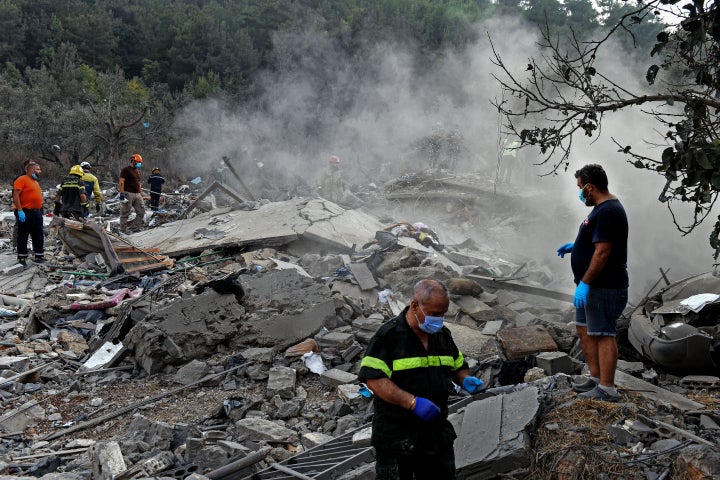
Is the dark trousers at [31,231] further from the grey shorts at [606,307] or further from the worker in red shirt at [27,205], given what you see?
the grey shorts at [606,307]

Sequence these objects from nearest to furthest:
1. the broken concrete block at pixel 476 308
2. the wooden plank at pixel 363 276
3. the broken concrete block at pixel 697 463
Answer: the broken concrete block at pixel 697 463 < the broken concrete block at pixel 476 308 < the wooden plank at pixel 363 276

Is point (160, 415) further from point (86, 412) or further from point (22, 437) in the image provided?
point (22, 437)

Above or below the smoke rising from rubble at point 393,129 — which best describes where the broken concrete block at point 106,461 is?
below

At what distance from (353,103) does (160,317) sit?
21.0 metres

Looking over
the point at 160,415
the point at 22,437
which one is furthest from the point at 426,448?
the point at 22,437

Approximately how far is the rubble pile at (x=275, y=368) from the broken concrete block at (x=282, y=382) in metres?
0.01

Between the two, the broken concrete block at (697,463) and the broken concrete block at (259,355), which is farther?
the broken concrete block at (259,355)

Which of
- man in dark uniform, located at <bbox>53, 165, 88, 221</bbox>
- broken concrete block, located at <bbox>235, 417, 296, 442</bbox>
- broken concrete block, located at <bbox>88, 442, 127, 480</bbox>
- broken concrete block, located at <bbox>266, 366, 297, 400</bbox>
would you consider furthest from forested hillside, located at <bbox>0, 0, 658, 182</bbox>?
broken concrete block, located at <bbox>88, 442, 127, 480</bbox>

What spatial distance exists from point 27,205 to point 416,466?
326 inches

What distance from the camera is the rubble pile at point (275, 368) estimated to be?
3.68 m

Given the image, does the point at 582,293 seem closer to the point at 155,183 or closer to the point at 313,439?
the point at 313,439

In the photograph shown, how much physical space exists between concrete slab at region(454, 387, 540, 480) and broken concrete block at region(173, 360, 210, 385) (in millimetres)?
2781

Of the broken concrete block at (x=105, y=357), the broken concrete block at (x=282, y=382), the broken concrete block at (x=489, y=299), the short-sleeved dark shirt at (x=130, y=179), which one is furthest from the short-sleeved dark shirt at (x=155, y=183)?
the broken concrete block at (x=282, y=382)

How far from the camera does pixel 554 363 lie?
483cm
